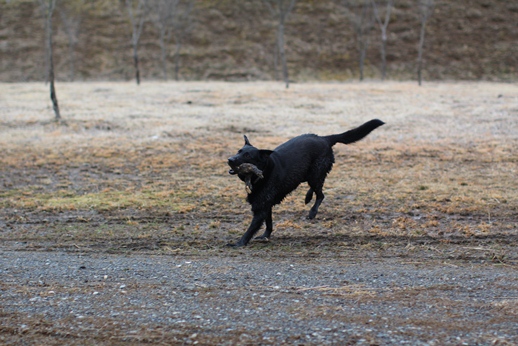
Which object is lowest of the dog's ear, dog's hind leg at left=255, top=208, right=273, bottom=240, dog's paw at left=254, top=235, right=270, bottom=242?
dog's paw at left=254, top=235, right=270, bottom=242

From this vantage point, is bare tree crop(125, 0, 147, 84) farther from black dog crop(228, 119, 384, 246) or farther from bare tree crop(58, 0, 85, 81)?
black dog crop(228, 119, 384, 246)

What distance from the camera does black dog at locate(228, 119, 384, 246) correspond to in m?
7.07

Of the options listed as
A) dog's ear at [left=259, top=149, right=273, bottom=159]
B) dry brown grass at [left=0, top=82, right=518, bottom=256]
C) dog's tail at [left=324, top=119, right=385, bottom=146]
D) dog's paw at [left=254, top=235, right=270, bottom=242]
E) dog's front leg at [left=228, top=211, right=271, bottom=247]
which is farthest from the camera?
dog's tail at [left=324, top=119, right=385, bottom=146]

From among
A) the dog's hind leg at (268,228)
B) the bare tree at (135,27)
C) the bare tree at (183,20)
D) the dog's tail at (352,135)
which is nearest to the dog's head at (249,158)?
the dog's hind leg at (268,228)

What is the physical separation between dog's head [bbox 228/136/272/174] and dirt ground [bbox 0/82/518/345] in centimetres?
108

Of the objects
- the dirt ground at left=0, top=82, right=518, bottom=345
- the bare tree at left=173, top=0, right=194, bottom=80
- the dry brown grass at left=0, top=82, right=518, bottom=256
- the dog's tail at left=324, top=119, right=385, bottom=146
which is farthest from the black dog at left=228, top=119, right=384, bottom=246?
the bare tree at left=173, top=0, right=194, bottom=80

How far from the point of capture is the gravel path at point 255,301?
444cm

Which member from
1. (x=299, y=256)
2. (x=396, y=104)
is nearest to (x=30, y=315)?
(x=299, y=256)

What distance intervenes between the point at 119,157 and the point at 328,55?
131 ft

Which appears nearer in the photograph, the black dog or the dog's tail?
the black dog

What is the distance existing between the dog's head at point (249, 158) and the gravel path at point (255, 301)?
1123 mm

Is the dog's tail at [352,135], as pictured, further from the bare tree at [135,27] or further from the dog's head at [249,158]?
the bare tree at [135,27]

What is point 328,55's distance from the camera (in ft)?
169

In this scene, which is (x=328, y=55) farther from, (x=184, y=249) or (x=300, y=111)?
(x=184, y=249)
